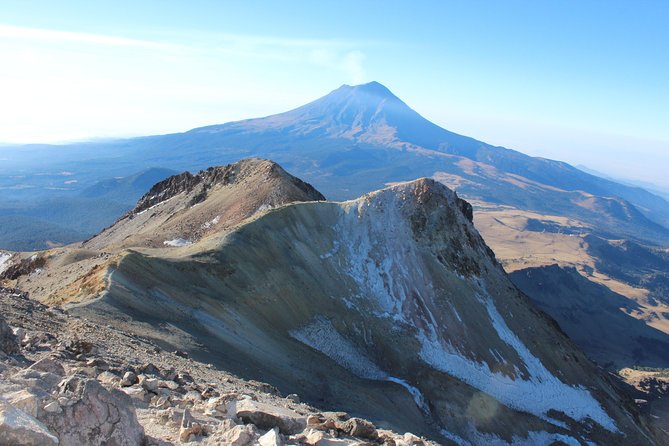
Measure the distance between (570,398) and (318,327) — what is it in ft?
79.7

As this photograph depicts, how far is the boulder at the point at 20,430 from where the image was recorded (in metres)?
7.29

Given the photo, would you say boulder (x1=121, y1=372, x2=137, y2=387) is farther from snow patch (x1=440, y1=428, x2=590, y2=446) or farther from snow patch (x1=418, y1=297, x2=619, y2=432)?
snow patch (x1=418, y1=297, x2=619, y2=432)

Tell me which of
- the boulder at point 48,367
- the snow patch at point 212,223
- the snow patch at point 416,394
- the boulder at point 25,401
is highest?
the boulder at point 25,401

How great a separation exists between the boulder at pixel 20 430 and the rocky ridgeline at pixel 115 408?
0.04 ft

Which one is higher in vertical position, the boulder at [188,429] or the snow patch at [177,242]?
the boulder at [188,429]

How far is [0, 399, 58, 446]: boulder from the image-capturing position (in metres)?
7.29

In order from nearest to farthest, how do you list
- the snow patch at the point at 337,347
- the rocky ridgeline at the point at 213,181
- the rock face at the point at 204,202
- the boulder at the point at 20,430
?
1. the boulder at the point at 20,430
2. the snow patch at the point at 337,347
3. the rock face at the point at 204,202
4. the rocky ridgeline at the point at 213,181

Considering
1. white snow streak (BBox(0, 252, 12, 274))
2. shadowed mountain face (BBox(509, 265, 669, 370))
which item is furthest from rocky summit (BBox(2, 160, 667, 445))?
shadowed mountain face (BBox(509, 265, 669, 370))

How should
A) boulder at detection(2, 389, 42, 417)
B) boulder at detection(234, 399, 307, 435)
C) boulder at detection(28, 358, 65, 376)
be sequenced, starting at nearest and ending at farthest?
1. boulder at detection(2, 389, 42, 417)
2. boulder at detection(28, 358, 65, 376)
3. boulder at detection(234, 399, 307, 435)

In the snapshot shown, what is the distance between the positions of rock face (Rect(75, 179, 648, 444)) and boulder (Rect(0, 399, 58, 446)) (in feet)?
60.0

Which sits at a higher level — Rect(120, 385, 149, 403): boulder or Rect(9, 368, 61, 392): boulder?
Rect(9, 368, 61, 392): boulder

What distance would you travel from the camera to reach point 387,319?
42.5 meters

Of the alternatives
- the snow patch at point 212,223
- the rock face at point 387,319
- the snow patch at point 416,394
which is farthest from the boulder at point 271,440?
the snow patch at point 212,223

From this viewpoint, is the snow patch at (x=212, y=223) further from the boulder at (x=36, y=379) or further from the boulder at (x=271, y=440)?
the boulder at (x=271, y=440)
